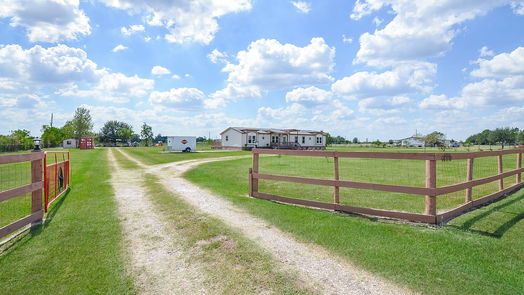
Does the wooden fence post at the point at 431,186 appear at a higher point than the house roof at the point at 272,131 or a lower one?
lower

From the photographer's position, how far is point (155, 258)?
435 cm

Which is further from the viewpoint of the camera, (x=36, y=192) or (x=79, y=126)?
(x=79, y=126)

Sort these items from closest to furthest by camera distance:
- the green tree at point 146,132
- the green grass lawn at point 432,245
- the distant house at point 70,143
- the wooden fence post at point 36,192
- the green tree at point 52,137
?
the green grass lawn at point 432,245, the wooden fence post at point 36,192, the distant house at point 70,143, the green tree at point 52,137, the green tree at point 146,132

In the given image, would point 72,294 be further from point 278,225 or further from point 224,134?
point 224,134

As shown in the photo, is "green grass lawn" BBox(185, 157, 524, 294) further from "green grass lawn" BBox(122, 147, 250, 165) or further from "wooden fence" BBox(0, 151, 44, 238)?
"green grass lawn" BBox(122, 147, 250, 165)

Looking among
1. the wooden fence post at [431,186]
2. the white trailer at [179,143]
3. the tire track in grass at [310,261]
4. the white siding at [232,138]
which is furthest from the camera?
the white siding at [232,138]

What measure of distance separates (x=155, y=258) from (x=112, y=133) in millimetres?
116540

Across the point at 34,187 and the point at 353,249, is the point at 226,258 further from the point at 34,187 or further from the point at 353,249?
the point at 34,187

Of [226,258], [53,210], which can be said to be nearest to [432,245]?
[226,258]

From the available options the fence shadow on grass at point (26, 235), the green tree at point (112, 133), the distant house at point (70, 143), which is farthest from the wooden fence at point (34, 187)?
the green tree at point (112, 133)

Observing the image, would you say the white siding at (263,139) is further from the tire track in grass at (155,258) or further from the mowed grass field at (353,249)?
the tire track in grass at (155,258)

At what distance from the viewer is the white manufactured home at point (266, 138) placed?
166 ft

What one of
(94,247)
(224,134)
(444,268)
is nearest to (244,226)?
(94,247)

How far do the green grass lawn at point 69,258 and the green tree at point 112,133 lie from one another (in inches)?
3839
